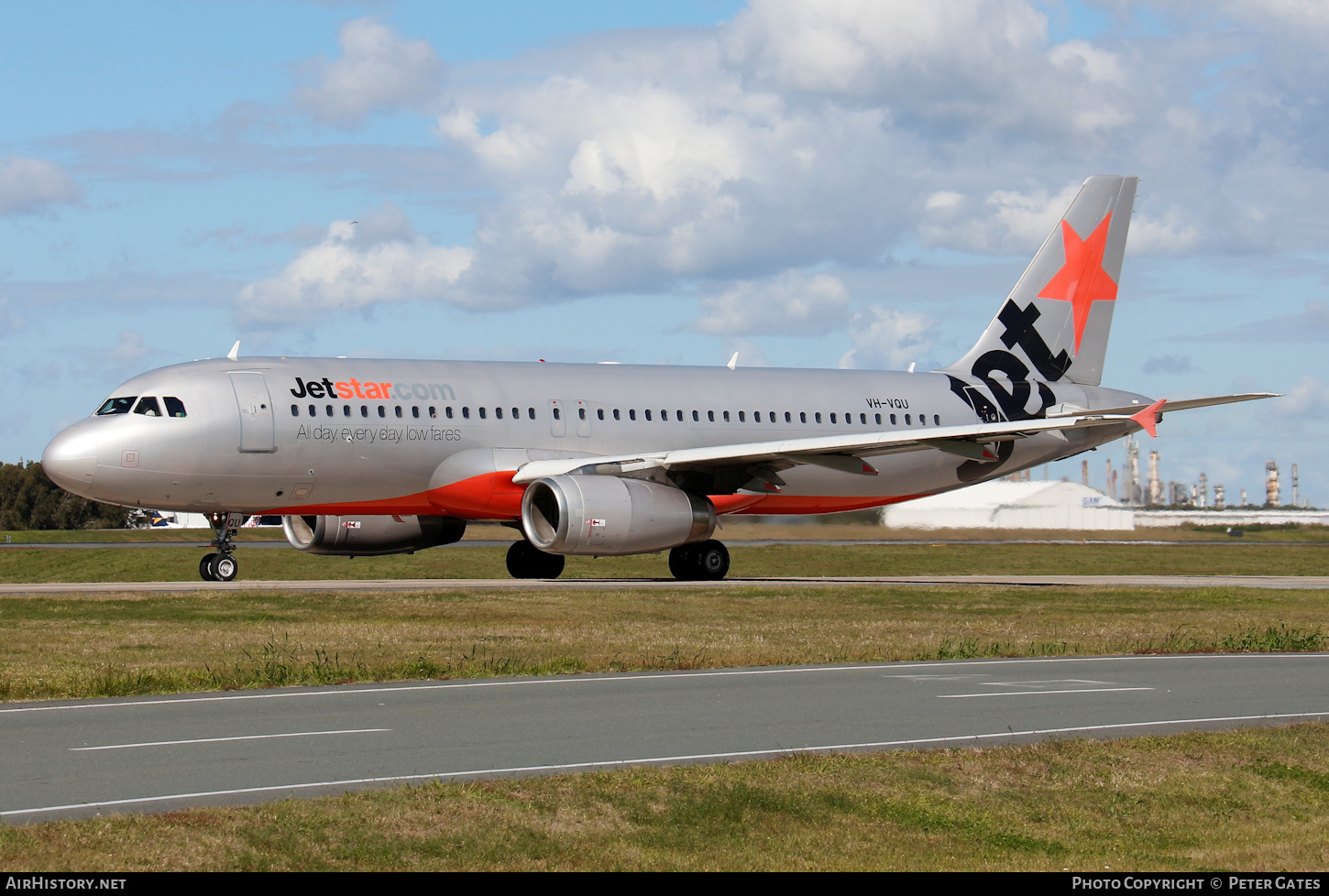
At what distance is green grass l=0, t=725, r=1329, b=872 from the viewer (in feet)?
28.6

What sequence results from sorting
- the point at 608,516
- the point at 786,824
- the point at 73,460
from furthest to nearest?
the point at 608,516, the point at 73,460, the point at 786,824

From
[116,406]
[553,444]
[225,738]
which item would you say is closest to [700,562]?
[553,444]

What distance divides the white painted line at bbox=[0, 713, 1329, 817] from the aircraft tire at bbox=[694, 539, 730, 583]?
21.0 meters

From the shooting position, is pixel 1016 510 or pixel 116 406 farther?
pixel 1016 510

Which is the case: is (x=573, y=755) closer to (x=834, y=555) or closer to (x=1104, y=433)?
(x=1104, y=433)

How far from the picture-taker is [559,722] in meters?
13.8

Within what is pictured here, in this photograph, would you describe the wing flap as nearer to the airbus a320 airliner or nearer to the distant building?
the airbus a320 airliner

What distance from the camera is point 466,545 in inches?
2080

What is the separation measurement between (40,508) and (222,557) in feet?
215

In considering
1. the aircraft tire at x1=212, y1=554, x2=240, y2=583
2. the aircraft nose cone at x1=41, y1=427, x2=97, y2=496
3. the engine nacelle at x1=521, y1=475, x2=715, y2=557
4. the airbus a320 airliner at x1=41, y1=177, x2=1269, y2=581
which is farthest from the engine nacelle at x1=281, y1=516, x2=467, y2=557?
the aircraft nose cone at x1=41, y1=427, x2=97, y2=496

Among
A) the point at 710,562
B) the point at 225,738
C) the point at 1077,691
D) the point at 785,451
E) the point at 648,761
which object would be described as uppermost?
the point at 785,451

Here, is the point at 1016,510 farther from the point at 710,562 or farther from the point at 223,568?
the point at 223,568

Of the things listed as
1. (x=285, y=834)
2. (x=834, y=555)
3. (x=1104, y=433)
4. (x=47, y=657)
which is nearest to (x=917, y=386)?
(x=1104, y=433)

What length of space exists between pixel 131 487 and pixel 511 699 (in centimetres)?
1771
